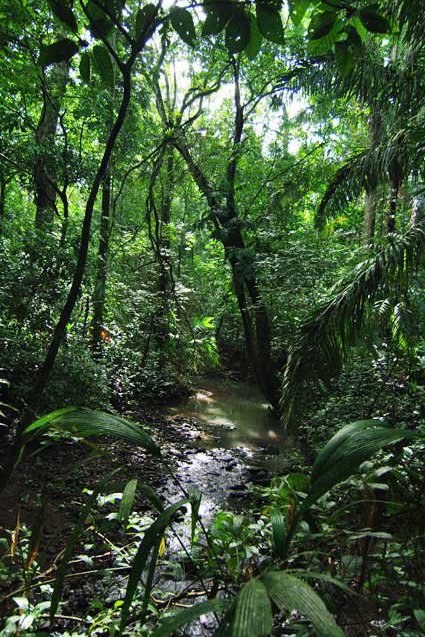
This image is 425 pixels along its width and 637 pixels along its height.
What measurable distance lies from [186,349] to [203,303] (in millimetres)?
3220

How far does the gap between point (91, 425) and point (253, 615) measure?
640 mm

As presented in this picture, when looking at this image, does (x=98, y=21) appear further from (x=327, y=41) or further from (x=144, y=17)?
(x=327, y=41)

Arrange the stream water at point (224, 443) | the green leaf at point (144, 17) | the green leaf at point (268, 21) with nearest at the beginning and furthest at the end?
the green leaf at point (268, 21) < the green leaf at point (144, 17) < the stream water at point (224, 443)

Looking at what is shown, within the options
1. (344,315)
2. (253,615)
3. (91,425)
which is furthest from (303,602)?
(344,315)

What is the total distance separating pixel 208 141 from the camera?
30.3ft

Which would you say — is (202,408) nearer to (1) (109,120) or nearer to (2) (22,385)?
(2) (22,385)

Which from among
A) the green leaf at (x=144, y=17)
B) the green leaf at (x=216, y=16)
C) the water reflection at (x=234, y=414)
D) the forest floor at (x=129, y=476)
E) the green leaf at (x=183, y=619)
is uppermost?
the green leaf at (x=144, y=17)

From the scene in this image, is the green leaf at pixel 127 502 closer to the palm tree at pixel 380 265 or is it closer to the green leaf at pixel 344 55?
the green leaf at pixel 344 55

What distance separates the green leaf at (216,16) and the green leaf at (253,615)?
1568mm

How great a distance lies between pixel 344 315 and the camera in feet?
12.9

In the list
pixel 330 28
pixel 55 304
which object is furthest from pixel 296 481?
pixel 55 304

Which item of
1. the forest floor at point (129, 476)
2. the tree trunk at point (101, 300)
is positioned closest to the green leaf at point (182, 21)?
the forest floor at point (129, 476)

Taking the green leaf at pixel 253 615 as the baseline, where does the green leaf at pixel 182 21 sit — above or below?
above

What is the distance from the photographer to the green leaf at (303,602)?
63 centimetres
